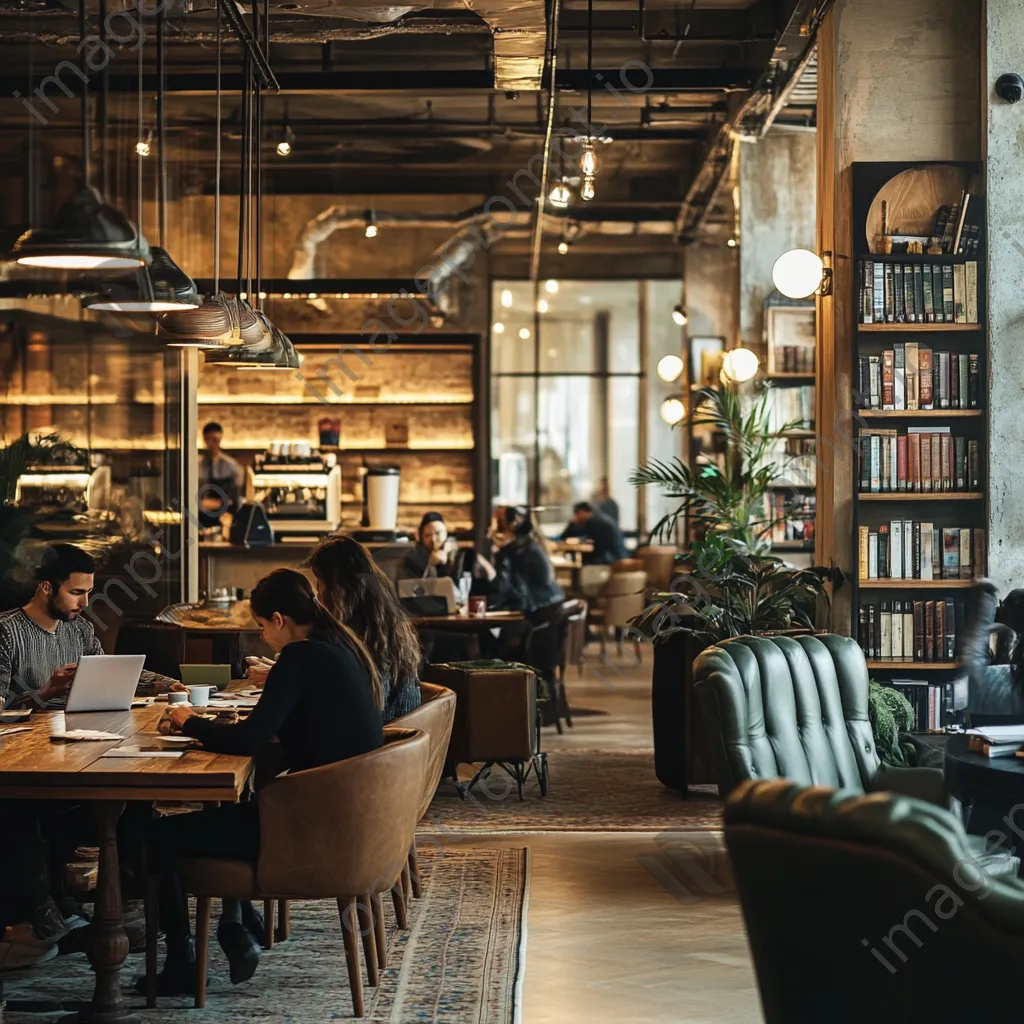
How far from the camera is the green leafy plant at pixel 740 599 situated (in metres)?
7.49

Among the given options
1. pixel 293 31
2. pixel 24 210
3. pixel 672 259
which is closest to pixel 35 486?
pixel 24 210

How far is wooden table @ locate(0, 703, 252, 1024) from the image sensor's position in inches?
158

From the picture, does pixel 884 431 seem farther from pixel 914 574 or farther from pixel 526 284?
pixel 526 284

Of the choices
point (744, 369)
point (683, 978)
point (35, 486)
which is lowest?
point (683, 978)

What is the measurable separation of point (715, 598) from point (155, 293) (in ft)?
12.4

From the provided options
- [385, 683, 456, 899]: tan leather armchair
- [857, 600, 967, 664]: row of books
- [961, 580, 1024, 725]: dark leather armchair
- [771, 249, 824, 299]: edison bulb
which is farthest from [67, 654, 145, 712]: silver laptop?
[771, 249, 824, 299]: edison bulb

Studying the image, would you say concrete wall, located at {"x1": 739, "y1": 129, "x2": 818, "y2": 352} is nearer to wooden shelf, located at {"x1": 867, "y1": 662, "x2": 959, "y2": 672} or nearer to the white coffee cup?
wooden shelf, located at {"x1": 867, "y1": 662, "x2": 959, "y2": 672}

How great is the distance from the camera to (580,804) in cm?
769

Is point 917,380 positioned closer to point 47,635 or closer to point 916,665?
point 916,665

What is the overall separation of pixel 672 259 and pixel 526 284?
1.98m

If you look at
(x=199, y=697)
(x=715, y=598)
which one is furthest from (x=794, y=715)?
(x=715, y=598)

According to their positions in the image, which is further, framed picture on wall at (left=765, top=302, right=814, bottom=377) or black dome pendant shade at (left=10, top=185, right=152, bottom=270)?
framed picture on wall at (left=765, top=302, right=814, bottom=377)

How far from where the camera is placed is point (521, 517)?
11.2m

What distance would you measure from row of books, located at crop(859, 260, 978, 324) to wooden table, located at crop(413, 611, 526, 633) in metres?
3.14
